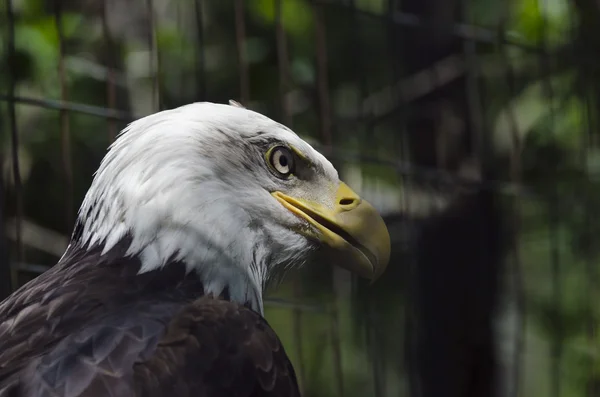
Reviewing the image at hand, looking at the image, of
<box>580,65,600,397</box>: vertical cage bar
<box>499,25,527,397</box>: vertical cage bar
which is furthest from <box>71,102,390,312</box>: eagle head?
<box>580,65,600,397</box>: vertical cage bar

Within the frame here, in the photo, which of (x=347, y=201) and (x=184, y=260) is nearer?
(x=184, y=260)

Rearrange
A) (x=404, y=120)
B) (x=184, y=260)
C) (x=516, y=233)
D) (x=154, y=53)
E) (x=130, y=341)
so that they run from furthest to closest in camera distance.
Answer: (x=516, y=233), (x=404, y=120), (x=154, y=53), (x=184, y=260), (x=130, y=341)

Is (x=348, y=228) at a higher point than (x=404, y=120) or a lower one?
lower

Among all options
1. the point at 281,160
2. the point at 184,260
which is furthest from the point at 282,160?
the point at 184,260

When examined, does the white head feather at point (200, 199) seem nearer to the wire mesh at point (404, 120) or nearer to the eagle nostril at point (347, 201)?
the eagle nostril at point (347, 201)

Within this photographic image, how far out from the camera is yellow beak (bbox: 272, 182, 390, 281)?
8.33ft

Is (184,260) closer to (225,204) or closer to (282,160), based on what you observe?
(225,204)

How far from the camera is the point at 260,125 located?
2.51 m

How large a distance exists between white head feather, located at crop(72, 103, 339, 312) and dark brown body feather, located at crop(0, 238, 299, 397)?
9cm

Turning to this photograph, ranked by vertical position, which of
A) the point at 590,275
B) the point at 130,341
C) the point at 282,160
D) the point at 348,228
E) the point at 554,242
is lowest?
the point at 590,275

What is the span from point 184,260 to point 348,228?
1.34ft

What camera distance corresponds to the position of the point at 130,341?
6.48 ft

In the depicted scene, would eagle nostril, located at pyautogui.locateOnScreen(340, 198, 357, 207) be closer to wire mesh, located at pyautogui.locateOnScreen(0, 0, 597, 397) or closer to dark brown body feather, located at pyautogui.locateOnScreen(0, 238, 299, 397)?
dark brown body feather, located at pyautogui.locateOnScreen(0, 238, 299, 397)

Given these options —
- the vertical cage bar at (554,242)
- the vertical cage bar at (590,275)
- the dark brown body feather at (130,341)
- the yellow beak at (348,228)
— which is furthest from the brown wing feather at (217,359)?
the vertical cage bar at (590,275)
